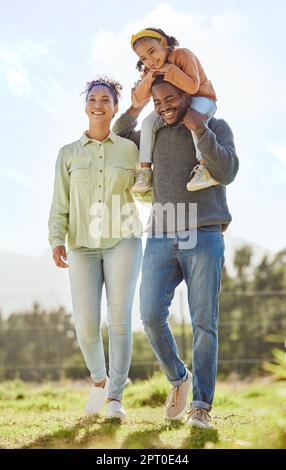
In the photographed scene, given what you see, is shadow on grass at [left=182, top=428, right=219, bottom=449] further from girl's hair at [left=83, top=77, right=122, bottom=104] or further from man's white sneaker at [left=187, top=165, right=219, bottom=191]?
girl's hair at [left=83, top=77, right=122, bottom=104]

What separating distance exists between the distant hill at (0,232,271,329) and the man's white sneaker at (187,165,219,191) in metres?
6.02

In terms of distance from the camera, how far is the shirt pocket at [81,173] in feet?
12.9

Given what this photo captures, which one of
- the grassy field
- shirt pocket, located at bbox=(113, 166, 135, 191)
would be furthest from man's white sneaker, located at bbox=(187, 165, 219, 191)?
the grassy field

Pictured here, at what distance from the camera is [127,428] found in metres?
3.66

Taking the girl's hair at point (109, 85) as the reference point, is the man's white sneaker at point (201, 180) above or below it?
below

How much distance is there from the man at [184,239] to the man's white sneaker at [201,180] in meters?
0.03

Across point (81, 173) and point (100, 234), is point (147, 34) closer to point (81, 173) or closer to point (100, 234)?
point (81, 173)

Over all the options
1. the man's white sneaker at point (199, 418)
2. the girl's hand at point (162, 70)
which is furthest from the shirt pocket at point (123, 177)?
the man's white sneaker at point (199, 418)

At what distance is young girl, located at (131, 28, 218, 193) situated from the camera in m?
3.68

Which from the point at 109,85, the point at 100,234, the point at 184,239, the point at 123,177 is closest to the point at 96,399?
the point at 100,234

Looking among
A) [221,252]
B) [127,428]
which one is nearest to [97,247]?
[221,252]

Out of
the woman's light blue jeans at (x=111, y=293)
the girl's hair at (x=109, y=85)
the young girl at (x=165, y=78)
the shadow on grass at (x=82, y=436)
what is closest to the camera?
the shadow on grass at (x=82, y=436)

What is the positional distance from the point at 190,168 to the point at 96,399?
143 centimetres

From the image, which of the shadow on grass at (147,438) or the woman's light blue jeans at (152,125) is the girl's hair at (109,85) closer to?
the woman's light blue jeans at (152,125)
